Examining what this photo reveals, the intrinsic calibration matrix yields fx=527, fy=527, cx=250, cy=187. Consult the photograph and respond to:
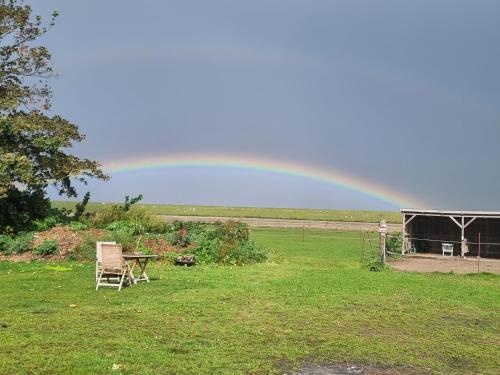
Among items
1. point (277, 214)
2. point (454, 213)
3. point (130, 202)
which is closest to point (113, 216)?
point (130, 202)

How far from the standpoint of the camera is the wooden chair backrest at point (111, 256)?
12773 mm

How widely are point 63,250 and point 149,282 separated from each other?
7.13 m

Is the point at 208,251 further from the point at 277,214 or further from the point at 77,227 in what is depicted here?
the point at 277,214

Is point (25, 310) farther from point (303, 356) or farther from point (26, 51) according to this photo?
point (26, 51)

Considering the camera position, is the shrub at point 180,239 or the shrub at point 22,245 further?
the shrub at point 180,239

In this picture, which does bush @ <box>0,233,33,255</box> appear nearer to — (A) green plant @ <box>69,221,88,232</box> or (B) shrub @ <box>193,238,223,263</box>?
(A) green plant @ <box>69,221,88,232</box>

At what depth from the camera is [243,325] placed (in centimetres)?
867

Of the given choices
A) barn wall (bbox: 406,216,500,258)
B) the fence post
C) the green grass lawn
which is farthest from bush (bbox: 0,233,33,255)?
barn wall (bbox: 406,216,500,258)

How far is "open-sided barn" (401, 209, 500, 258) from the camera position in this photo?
2781 centimetres

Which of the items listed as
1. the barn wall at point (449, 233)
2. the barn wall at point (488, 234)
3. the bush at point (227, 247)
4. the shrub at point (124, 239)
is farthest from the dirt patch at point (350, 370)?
the barn wall at point (488, 234)

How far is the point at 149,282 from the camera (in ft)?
45.1

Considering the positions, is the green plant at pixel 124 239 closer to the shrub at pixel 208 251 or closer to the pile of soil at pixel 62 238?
the pile of soil at pixel 62 238

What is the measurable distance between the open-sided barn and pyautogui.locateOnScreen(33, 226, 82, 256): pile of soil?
54.8 feet

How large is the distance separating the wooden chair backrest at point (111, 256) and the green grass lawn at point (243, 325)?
71 centimetres
